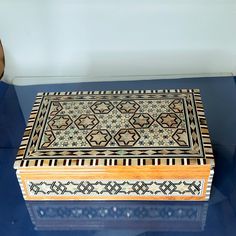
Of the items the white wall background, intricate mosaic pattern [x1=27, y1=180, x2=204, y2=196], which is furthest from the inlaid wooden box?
the white wall background

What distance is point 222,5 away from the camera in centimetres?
82

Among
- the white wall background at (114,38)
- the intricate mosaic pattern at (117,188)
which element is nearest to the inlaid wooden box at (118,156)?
the intricate mosaic pattern at (117,188)

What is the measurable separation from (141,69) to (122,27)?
0.11 m

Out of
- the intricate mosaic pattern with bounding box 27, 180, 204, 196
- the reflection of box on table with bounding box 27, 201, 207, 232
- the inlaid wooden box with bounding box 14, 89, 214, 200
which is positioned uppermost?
the inlaid wooden box with bounding box 14, 89, 214, 200

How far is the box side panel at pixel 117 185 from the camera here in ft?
1.87

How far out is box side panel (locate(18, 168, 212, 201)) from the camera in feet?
1.87

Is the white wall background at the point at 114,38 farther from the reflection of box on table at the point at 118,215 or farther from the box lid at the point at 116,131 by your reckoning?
the reflection of box on table at the point at 118,215

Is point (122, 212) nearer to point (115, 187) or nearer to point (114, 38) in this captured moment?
point (115, 187)

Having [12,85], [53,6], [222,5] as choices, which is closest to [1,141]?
[12,85]

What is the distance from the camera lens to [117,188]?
589 millimetres

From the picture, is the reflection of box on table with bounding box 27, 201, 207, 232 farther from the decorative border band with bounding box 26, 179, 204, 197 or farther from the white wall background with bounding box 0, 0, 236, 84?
the white wall background with bounding box 0, 0, 236, 84

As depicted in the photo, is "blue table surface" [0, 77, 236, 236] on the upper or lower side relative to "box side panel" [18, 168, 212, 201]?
lower

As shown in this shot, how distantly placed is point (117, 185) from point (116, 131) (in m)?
0.08

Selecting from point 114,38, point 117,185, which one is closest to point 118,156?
point 117,185
